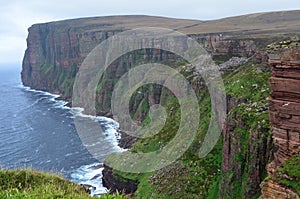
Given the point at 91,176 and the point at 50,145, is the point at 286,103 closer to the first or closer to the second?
the point at 91,176

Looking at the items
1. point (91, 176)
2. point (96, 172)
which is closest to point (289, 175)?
point (91, 176)

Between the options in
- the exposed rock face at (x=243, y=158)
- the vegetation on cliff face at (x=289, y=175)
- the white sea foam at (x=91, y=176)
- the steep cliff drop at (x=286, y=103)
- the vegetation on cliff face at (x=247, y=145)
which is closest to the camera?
the vegetation on cliff face at (x=289, y=175)

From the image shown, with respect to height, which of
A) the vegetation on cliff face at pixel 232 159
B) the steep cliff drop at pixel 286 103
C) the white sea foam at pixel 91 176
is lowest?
the white sea foam at pixel 91 176

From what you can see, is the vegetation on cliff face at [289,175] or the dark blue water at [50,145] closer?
the vegetation on cliff face at [289,175]

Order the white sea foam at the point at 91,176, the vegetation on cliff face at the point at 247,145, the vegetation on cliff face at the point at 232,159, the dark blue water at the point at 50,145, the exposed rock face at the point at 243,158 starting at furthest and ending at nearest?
1. the dark blue water at the point at 50,145
2. the white sea foam at the point at 91,176
3. the vegetation on cliff face at the point at 232,159
4. the vegetation on cliff face at the point at 247,145
5. the exposed rock face at the point at 243,158

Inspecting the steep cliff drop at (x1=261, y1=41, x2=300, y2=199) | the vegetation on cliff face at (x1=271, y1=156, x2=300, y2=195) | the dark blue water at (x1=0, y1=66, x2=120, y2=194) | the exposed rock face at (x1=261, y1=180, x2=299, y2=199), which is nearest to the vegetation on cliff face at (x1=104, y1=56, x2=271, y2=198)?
the steep cliff drop at (x1=261, y1=41, x2=300, y2=199)

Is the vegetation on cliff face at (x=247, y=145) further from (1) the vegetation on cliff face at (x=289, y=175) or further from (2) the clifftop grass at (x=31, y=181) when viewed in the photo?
(2) the clifftop grass at (x=31, y=181)

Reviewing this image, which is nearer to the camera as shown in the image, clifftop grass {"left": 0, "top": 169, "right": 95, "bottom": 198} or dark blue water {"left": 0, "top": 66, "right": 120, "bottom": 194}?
clifftop grass {"left": 0, "top": 169, "right": 95, "bottom": 198}

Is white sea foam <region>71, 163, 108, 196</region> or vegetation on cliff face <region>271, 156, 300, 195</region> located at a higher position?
vegetation on cliff face <region>271, 156, 300, 195</region>

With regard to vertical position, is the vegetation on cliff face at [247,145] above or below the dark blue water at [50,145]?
above

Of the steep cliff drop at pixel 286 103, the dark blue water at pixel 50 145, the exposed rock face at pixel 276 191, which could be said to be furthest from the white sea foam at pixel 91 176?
the exposed rock face at pixel 276 191

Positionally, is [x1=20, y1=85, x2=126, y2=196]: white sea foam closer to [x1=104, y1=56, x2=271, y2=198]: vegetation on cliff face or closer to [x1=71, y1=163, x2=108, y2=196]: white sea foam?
[x1=71, y1=163, x2=108, y2=196]: white sea foam

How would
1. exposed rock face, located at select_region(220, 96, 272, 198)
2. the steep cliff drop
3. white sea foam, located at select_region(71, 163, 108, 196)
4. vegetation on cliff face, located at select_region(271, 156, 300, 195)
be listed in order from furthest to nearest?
1. white sea foam, located at select_region(71, 163, 108, 196)
2. exposed rock face, located at select_region(220, 96, 272, 198)
3. the steep cliff drop
4. vegetation on cliff face, located at select_region(271, 156, 300, 195)
